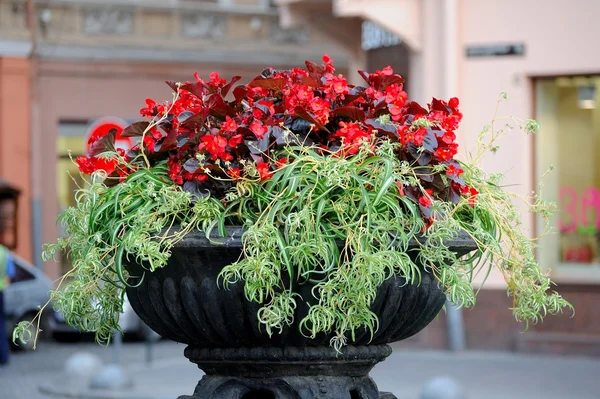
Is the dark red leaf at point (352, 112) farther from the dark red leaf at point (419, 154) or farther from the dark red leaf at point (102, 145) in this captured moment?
the dark red leaf at point (102, 145)

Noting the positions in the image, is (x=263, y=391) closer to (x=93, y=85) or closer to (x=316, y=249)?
(x=316, y=249)

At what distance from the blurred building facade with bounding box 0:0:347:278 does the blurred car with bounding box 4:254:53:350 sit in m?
5.26

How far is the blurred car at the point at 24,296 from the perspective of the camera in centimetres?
1766

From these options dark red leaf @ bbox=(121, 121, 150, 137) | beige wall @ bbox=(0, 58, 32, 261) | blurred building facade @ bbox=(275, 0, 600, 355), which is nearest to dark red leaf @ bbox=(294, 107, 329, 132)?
dark red leaf @ bbox=(121, 121, 150, 137)

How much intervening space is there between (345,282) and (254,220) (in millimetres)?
332

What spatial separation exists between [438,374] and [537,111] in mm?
3528

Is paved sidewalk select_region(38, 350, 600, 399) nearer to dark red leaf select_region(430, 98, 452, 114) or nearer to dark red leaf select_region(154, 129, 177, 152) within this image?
dark red leaf select_region(430, 98, 452, 114)

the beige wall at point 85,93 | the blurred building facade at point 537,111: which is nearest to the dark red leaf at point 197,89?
the blurred building facade at point 537,111

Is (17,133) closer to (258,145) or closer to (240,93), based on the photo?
(240,93)

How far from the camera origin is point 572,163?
46.0ft

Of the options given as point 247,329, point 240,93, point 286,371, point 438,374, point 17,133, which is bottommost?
point 438,374

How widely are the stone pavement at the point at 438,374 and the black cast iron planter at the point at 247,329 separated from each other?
21.8 ft

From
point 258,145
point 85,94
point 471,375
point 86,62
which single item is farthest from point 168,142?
point 86,62

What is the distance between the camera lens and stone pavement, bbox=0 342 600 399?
428 inches
